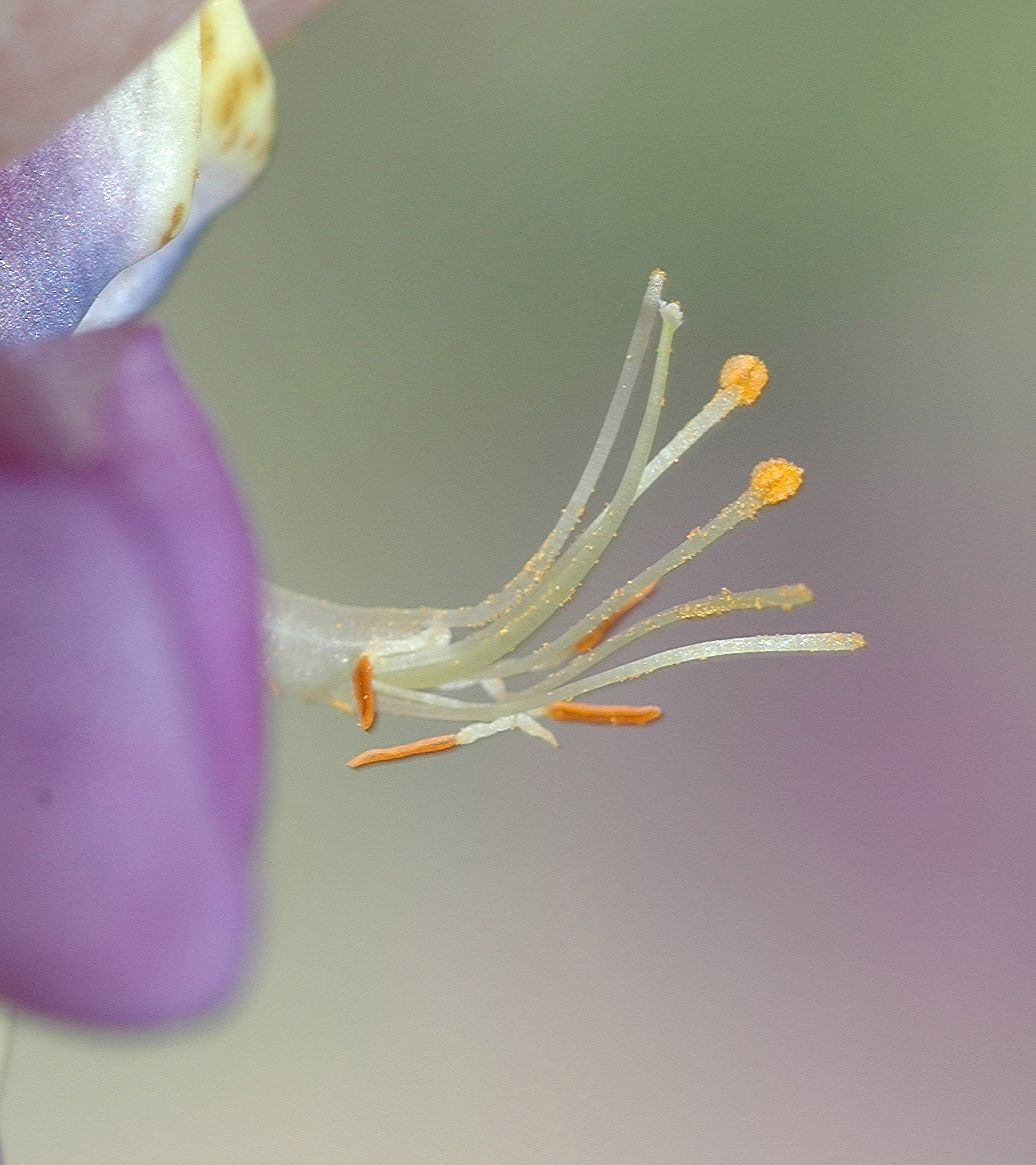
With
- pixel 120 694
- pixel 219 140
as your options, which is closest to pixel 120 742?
pixel 120 694

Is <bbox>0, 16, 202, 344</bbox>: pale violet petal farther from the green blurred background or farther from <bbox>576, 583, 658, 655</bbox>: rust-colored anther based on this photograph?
the green blurred background

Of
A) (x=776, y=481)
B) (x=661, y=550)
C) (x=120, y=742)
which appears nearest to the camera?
(x=120, y=742)

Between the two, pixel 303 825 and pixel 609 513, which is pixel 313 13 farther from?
pixel 303 825

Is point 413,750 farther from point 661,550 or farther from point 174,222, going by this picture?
point 661,550

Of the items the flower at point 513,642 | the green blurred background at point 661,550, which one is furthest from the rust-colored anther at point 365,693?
the green blurred background at point 661,550

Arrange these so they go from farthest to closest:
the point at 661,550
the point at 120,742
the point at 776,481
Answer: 1. the point at 661,550
2. the point at 776,481
3. the point at 120,742

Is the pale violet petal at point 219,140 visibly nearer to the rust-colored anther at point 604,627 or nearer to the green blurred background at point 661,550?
the rust-colored anther at point 604,627

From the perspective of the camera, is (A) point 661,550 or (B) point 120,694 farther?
(A) point 661,550
